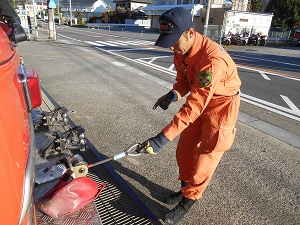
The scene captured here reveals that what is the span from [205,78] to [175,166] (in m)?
1.69

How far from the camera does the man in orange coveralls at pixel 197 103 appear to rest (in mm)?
1943

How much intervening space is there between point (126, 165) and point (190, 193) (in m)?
1.16

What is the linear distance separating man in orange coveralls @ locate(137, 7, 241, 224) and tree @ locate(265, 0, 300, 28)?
32899 millimetres

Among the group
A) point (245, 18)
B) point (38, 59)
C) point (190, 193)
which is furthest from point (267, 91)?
point (245, 18)

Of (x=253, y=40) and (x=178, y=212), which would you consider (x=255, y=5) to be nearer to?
(x=253, y=40)

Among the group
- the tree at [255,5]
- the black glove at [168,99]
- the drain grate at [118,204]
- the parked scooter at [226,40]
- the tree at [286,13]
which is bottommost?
the drain grate at [118,204]

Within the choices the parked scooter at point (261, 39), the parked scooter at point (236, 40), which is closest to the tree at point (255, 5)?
the parked scooter at point (261, 39)

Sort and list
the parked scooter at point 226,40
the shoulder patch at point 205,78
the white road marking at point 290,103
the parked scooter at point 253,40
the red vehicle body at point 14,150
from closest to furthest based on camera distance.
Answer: the red vehicle body at point 14,150
the shoulder patch at point 205,78
the white road marking at point 290,103
the parked scooter at point 226,40
the parked scooter at point 253,40

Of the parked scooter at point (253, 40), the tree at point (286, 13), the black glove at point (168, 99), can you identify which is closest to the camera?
the black glove at point (168, 99)

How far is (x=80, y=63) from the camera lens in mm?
9953

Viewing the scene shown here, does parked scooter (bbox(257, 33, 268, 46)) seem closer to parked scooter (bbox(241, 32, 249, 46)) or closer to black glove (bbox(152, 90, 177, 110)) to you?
parked scooter (bbox(241, 32, 249, 46))

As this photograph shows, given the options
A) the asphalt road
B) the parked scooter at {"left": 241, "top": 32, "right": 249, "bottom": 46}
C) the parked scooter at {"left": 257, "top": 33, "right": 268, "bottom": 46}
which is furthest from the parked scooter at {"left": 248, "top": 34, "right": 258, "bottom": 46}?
the asphalt road

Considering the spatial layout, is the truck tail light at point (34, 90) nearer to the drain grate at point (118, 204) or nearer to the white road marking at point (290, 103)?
the drain grate at point (118, 204)

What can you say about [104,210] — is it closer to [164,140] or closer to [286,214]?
[164,140]
